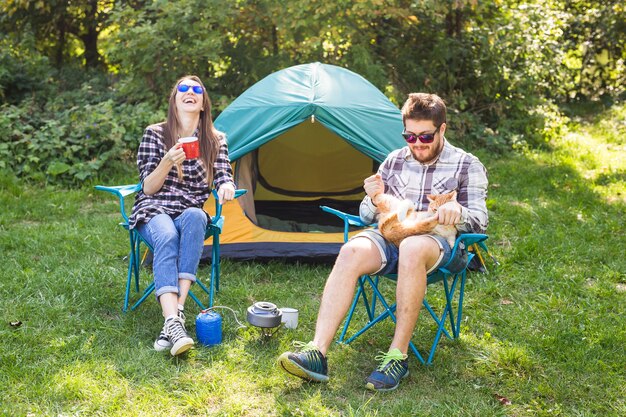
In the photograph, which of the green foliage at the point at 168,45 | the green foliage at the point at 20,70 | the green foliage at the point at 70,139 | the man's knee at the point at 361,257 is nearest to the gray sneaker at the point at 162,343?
the man's knee at the point at 361,257

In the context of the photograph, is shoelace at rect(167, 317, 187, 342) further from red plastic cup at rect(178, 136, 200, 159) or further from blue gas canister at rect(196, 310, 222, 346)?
red plastic cup at rect(178, 136, 200, 159)

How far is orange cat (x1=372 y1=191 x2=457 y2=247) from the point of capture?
2.78m

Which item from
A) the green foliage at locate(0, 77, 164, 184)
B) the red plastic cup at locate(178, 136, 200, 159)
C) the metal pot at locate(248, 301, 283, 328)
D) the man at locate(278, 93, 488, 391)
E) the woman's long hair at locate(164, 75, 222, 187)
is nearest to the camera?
the man at locate(278, 93, 488, 391)

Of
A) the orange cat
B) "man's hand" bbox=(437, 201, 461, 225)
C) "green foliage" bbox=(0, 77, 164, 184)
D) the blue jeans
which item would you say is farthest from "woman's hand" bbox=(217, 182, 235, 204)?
"green foliage" bbox=(0, 77, 164, 184)

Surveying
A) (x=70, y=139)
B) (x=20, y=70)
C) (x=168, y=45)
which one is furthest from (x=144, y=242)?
(x=20, y=70)

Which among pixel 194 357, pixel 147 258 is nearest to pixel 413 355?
pixel 194 357

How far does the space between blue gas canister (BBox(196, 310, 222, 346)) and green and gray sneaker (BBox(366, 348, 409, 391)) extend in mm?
677

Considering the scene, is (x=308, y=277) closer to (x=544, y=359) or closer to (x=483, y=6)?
(x=544, y=359)

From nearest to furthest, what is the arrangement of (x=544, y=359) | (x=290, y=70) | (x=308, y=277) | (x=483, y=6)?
(x=544, y=359)
(x=308, y=277)
(x=290, y=70)
(x=483, y=6)

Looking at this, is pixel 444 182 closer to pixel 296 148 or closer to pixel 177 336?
pixel 177 336

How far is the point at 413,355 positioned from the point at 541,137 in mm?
4601

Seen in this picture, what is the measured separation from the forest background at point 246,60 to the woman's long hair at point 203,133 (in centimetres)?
246

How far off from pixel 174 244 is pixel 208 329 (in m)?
0.39

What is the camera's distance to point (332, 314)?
265 cm
